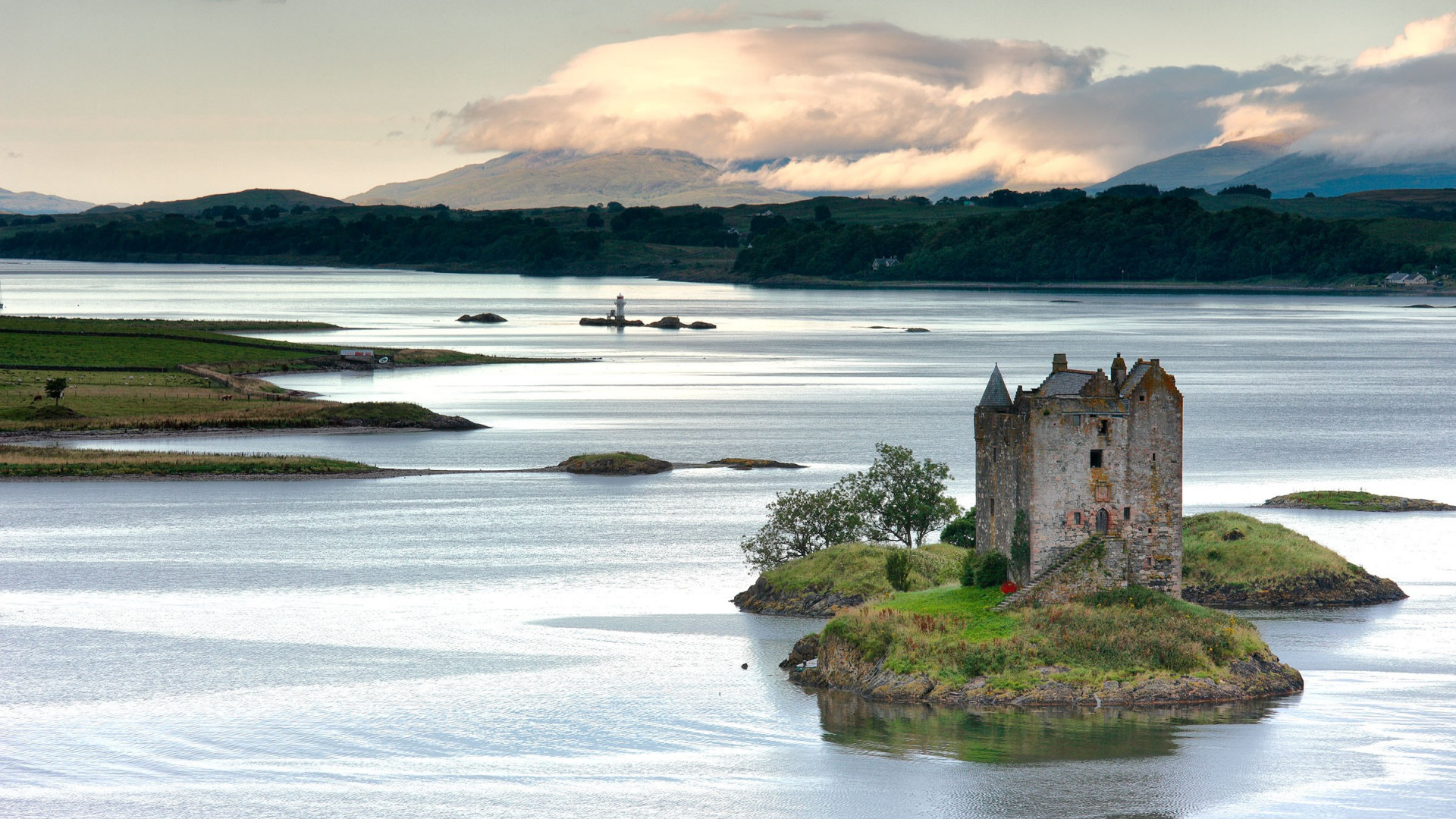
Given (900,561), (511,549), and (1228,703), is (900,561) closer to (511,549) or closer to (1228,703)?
(1228,703)

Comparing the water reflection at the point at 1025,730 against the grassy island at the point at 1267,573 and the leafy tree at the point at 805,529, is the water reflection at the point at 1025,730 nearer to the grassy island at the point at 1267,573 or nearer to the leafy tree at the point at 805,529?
the grassy island at the point at 1267,573

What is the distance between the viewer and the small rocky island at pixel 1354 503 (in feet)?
302

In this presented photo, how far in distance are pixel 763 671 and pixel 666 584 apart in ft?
56.0

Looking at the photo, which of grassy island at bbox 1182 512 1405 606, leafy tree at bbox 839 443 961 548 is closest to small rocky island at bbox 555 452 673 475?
leafy tree at bbox 839 443 961 548

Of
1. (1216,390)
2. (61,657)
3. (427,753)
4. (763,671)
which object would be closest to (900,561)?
(763,671)

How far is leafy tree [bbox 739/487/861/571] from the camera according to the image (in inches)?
2761

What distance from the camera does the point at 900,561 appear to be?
61.7 metres

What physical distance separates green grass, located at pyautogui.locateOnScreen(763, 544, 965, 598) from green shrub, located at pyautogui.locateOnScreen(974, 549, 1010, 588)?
5.62 metres

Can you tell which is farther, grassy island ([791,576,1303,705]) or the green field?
the green field

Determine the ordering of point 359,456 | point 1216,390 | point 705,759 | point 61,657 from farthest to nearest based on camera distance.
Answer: point 1216,390 < point 359,456 < point 61,657 < point 705,759

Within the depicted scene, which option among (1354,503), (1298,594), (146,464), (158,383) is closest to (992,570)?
(1298,594)

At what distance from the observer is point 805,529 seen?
70.3 metres

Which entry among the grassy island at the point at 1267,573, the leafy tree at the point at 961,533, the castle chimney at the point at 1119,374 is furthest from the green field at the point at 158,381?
the castle chimney at the point at 1119,374

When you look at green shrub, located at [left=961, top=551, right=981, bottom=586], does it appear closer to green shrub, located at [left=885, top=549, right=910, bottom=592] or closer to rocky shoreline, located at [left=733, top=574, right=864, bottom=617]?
green shrub, located at [left=885, top=549, right=910, bottom=592]
